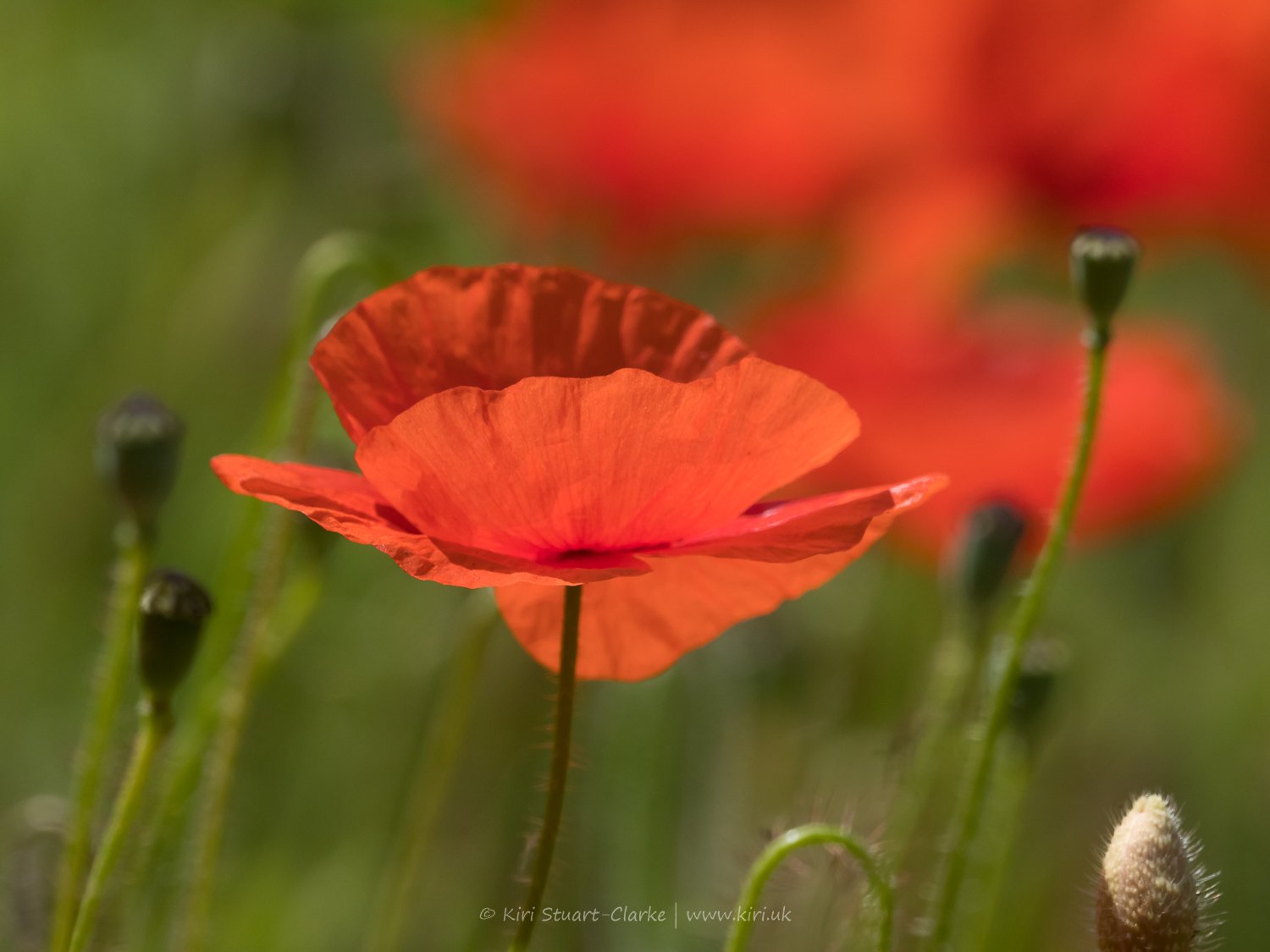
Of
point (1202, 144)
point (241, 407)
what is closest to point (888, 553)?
point (1202, 144)

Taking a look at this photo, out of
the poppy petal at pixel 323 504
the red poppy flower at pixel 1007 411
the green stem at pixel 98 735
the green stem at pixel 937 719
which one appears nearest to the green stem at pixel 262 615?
the green stem at pixel 98 735

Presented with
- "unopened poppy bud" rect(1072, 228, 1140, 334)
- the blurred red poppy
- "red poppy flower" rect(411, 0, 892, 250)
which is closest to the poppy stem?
"unopened poppy bud" rect(1072, 228, 1140, 334)

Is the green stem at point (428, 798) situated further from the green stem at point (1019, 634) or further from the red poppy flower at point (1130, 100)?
the red poppy flower at point (1130, 100)

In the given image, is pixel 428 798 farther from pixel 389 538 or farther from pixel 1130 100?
pixel 1130 100

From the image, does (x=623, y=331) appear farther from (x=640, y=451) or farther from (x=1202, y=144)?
(x=1202, y=144)

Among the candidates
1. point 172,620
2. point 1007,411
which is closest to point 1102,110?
point 1007,411

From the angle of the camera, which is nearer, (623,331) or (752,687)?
(623,331)

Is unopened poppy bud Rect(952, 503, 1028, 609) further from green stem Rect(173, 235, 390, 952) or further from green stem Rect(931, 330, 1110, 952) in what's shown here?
green stem Rect(173, 235, 390, 952)
